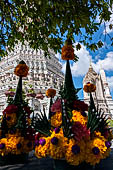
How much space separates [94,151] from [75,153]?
42 centimetres

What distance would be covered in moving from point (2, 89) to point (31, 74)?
11.8m

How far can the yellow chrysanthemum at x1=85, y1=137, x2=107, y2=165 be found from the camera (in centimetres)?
272

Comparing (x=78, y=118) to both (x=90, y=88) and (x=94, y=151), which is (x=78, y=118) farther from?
(x=90, y=88)

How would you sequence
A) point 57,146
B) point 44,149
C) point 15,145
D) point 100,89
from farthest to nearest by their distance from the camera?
point 100,89 → point 15,145 → point 44,149 → point 57,146

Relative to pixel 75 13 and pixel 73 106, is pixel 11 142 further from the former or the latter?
pixel 75 13

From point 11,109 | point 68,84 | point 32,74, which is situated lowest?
point 11,109

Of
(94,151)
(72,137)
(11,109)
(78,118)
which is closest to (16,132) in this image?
(11,109)

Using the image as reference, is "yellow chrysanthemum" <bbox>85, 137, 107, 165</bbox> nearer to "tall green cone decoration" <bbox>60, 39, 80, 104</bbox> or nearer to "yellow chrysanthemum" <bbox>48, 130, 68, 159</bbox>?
"yellow chrysanthemum" <bbox>48, 130, 68, 159</bbox>

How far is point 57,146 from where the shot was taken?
282 cm

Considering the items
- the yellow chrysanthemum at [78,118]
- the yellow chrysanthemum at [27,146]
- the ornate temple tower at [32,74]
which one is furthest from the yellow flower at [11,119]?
the ornate temple tower at [32,74]

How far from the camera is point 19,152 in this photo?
3.86m

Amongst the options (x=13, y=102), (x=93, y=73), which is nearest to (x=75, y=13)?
(x=13, y=102)

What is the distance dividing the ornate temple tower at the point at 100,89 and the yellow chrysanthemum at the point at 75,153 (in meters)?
27.4

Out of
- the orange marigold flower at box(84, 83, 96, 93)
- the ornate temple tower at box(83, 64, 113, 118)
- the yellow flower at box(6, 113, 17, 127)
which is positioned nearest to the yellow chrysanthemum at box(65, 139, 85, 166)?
the yellow flower at box(6, 113, 17, 127)
